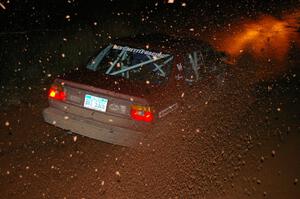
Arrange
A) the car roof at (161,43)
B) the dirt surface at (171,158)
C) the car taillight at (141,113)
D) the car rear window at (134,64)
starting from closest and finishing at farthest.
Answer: the dirt surface at (171,158)
the car taillight at (141,113)
the car rear window at (134,64)
the car roof at (161,43)

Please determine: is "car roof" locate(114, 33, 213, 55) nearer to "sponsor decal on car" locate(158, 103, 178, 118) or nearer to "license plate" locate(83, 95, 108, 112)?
"sponsor decal on car" locate(158, 103, 178, 118)

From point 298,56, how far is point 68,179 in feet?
39.4

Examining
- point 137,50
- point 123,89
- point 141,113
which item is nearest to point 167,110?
point 141,113

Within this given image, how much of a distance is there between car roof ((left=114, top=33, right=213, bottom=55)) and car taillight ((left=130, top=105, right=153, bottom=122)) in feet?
4.22

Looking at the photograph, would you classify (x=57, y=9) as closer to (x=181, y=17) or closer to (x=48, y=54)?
(x=48, y=54)

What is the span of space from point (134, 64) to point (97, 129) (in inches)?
51.3

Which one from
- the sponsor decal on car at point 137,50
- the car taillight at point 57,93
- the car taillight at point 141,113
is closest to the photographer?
the car taillight at point 141,113

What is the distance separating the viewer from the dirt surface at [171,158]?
15.4 ft

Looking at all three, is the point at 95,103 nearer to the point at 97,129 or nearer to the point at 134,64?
the point at 97,129

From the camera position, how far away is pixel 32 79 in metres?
8.67

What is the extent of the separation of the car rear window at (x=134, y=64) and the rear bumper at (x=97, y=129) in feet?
2.92

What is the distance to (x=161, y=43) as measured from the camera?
630cm

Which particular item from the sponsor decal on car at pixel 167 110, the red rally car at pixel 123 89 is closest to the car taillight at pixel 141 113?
the red rally car at pixel 123 89

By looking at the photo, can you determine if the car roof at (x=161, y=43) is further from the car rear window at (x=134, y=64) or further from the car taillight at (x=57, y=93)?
the car taillight at (x=57, y=93)
